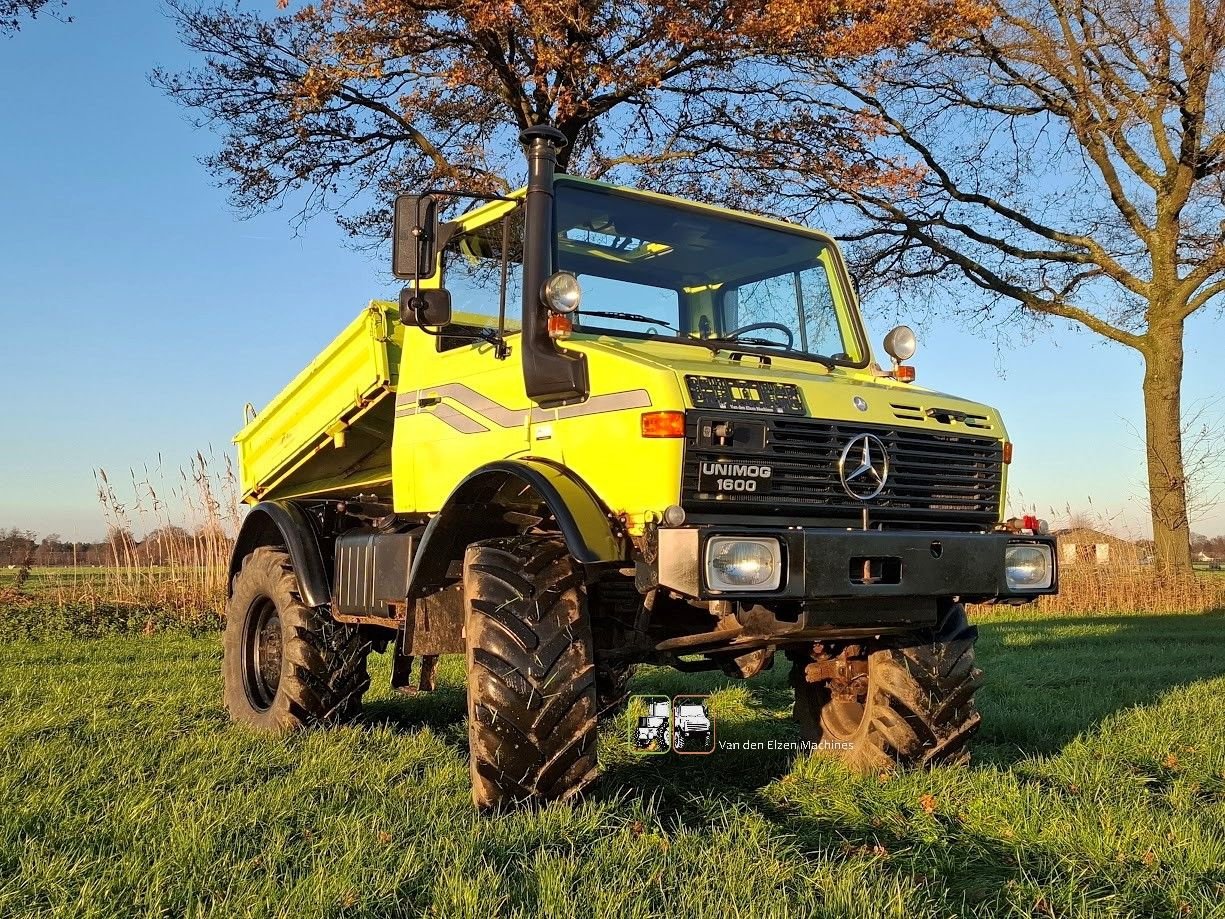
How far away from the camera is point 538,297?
464cm

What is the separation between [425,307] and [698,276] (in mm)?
1357

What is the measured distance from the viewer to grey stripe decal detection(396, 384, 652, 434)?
4.23 meters

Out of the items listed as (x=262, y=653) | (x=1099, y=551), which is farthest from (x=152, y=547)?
(x=1099, y=551)

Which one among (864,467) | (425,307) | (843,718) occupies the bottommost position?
(843,718)

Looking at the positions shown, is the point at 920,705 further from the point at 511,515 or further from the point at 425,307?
the point at 425,307

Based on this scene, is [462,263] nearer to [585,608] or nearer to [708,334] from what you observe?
[708,334]

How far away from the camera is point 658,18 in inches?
501

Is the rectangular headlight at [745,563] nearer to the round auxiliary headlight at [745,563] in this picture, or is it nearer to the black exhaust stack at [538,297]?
the round auxiliary headlight at [745,563]

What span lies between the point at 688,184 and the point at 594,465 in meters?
11.2

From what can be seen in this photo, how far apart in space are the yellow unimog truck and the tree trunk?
43.1 feet

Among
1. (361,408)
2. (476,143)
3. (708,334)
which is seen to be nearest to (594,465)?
(708,334)

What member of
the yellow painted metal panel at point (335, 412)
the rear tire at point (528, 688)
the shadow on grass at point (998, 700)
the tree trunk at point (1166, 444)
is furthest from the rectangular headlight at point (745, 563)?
the tree trunk at point (1166, 444)

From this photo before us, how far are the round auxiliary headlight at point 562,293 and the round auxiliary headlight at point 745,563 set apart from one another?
4.21 ft

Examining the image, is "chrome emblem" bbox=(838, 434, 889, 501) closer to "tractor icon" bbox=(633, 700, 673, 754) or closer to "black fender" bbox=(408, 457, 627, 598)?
"black fender" bbox=(408, 457, 627, 598)
